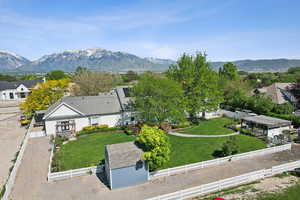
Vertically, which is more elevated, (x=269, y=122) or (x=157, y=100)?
(x=157, y=100)

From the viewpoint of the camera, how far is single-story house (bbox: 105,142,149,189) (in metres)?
14.2

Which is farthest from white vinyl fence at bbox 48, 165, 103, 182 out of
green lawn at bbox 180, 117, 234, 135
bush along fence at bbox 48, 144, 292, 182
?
green lawn at bbox 180, 117, 234, 135

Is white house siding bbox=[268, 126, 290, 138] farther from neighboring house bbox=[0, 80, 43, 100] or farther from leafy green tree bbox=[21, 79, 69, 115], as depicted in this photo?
neighboring house bbox=[0, 80, 43, 100]

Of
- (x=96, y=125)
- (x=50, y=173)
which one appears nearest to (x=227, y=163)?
(x=50, y=173)

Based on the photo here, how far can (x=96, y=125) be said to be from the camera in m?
29.3

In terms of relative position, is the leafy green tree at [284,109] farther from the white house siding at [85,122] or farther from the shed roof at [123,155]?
the shed roof at [123,155]

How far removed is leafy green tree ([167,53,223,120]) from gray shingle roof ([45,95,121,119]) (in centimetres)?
1200

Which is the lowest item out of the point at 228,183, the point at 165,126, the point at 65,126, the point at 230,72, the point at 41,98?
the point at 228,183

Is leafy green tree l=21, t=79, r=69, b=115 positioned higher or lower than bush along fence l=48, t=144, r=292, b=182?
higher

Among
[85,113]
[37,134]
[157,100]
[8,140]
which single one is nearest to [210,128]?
[157,100]

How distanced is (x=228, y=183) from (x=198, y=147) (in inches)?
300

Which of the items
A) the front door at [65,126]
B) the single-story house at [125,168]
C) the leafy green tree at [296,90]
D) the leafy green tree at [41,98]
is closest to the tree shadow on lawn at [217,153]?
the single-story house at [125,168]

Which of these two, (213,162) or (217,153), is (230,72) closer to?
(217,153)

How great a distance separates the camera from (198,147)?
2202 centimetres
